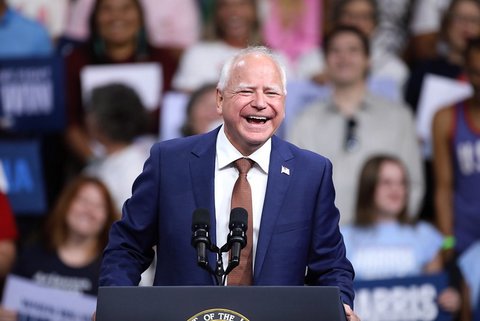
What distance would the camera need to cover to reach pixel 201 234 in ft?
12.0

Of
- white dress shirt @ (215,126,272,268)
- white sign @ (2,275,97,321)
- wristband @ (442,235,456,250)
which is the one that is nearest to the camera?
white dress shirt @ (215,126,272,268)

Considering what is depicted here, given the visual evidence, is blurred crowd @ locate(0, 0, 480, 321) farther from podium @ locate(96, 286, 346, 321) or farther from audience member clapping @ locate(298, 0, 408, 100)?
podium @ locate(96, 286, 346, 321)

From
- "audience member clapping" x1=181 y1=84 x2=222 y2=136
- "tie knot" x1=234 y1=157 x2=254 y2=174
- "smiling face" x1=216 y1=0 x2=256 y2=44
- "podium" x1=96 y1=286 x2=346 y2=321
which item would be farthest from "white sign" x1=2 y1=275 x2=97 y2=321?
"podium" x1=96 y1=286 x2=346 y2=321

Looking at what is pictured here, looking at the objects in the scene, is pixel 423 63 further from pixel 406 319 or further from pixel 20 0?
pixel 20 0

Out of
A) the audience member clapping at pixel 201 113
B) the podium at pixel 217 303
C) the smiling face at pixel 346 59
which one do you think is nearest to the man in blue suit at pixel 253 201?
the podium at pixel 217 303

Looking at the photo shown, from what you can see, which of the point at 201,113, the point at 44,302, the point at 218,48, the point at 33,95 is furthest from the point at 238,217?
the point at 218,48

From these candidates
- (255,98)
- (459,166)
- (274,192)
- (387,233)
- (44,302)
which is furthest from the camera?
(459,166)

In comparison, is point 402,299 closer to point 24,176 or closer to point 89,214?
point 89,214

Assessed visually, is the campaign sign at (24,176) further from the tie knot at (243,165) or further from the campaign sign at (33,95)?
the tie knot at (243,165)

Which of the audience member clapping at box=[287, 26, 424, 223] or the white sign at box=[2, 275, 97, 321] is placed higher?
the audience member clapping at box=[287, 26, 424, 223]

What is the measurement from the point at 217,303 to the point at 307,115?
13.5 feet

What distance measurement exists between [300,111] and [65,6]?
1.92 metres

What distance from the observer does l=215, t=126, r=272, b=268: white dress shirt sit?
4051 millimetres

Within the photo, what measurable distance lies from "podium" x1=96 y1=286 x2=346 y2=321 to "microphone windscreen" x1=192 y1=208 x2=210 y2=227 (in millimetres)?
245
